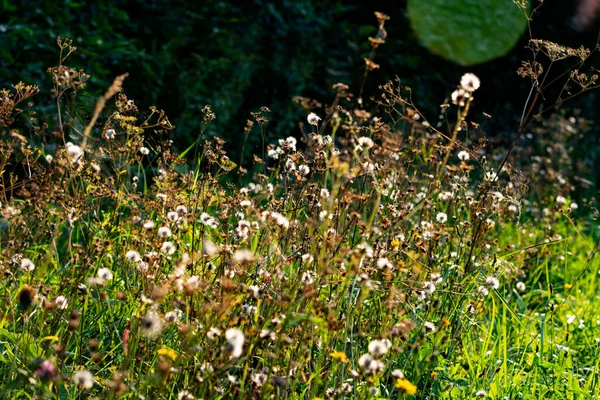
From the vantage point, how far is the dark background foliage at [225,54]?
19.7 feet

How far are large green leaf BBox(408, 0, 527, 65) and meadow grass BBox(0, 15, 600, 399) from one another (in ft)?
17.4

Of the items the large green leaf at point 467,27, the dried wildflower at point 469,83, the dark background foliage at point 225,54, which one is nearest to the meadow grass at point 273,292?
the dried wildflower at point 469,83

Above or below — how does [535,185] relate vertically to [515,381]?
below

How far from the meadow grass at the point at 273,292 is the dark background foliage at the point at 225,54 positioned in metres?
2.40

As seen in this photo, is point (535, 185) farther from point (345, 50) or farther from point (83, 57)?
point (83, 57)

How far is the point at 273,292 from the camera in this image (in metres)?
2.48

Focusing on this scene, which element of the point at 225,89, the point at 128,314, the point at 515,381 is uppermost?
the point at 128,314

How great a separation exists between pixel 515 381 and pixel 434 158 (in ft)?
3.37

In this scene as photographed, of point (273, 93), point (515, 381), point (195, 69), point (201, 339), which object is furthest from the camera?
point (273, 93)

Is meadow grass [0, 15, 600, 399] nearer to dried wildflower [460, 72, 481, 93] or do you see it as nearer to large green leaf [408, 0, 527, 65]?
dried wildflower [460, 72, 481, 93]

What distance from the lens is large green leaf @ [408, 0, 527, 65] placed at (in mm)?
8812

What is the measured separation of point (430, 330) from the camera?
9.10ft

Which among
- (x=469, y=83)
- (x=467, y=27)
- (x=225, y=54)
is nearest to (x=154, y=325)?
(x=469, y=83)

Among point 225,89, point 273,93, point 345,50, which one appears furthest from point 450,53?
point 225,89
